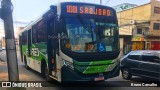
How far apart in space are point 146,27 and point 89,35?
36.5m

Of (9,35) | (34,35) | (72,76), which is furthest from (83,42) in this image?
(34,35)

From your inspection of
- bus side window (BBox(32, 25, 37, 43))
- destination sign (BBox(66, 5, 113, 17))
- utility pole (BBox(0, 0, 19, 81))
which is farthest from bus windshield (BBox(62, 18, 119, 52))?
bus side window (BBox(32, 25, 37, 43))

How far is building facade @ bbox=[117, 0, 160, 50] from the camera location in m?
40.2

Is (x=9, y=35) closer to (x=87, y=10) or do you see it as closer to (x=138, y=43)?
(x=87, y=10)

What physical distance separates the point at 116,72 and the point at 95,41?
5.29ft

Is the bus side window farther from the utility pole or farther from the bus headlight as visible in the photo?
the utility pole

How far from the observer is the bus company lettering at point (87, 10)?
8877 millimetres

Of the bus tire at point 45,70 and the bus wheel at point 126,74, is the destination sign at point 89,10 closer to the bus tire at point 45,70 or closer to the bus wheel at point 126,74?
the bus tire at point 45,70

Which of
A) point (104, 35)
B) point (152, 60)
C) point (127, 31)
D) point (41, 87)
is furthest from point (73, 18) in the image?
point (127, 31)

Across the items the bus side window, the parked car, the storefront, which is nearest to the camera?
the parked car

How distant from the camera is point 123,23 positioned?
52.2 meters

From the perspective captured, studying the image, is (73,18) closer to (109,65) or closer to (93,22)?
(93,22)

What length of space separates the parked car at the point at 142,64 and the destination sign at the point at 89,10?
A: 2968 mm

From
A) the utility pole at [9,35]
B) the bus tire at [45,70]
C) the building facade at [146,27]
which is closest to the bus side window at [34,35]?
the bus tire at [45,70]
